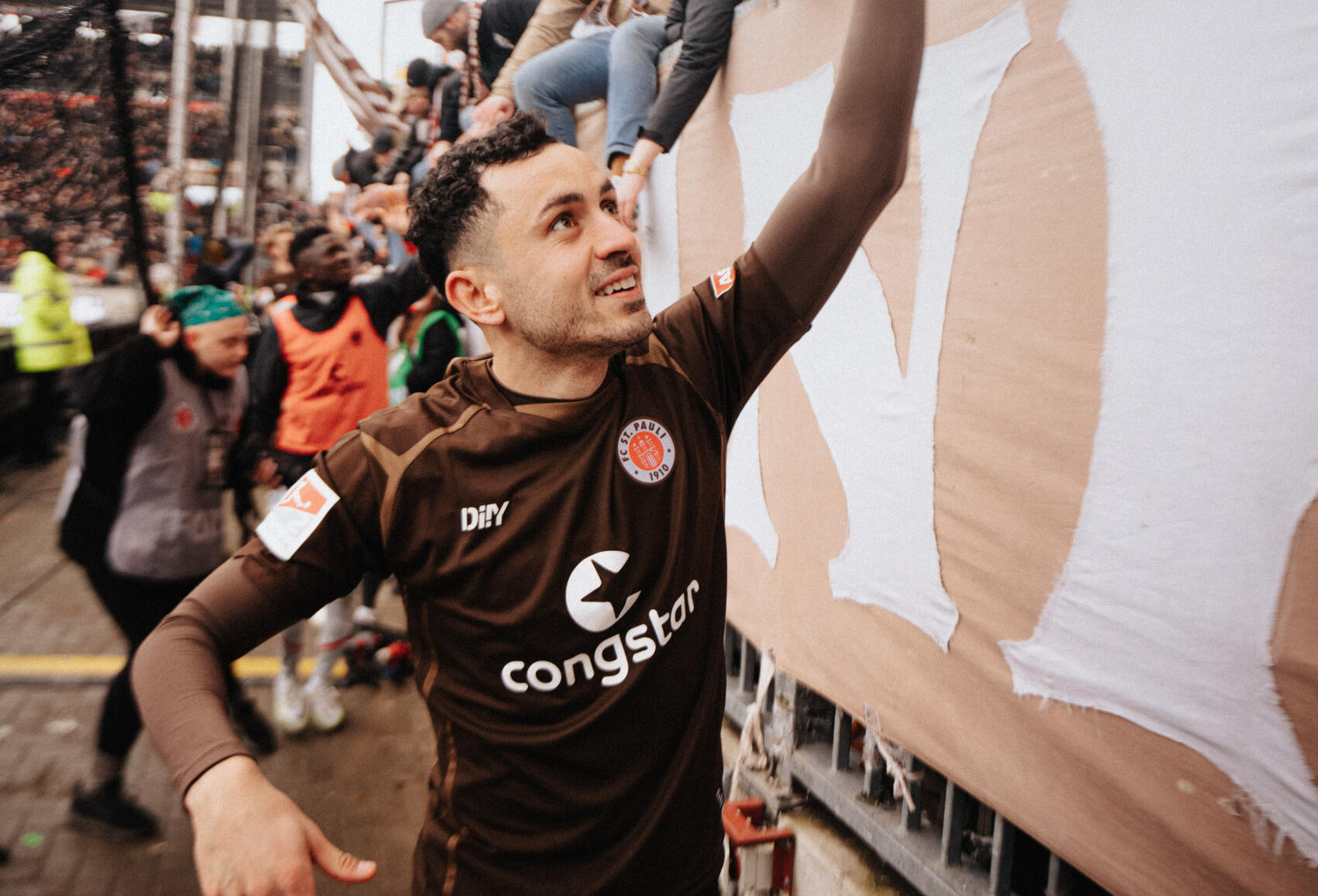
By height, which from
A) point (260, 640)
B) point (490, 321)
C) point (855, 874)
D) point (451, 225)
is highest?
point (451, 225)

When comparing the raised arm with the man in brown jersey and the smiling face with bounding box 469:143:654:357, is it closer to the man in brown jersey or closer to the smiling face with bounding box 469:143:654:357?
the man in brown jersey

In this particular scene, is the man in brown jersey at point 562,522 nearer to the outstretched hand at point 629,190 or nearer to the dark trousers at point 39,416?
the outstretched hand at point 629,190

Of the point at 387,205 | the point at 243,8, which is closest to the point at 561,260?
the point at 387,205

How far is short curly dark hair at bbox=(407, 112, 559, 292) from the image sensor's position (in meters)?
1.65

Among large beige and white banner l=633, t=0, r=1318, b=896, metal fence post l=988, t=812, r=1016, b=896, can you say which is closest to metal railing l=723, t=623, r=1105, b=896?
metal fence post l=988, t=812, r=1016, b=896

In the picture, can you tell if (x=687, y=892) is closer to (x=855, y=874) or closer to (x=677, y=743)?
(x=677, y=743)

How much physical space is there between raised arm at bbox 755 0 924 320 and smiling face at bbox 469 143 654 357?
0.34 meters

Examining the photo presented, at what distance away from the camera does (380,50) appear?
20172mm

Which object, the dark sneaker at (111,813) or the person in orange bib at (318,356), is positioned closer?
the dark sneaker at (111,813)

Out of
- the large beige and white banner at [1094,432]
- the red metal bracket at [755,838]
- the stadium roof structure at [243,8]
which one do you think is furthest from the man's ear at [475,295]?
the stadium roof structure at [243,8]

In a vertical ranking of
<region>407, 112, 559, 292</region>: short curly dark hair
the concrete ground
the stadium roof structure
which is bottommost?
the concrete ground

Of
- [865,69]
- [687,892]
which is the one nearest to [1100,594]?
[687,892]

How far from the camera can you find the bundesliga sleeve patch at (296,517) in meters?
1.38

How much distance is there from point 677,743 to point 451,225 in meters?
1.15
